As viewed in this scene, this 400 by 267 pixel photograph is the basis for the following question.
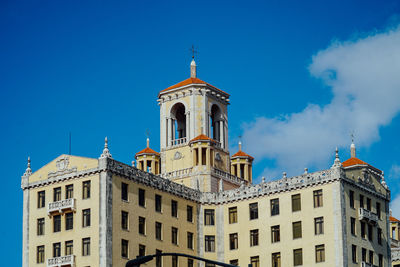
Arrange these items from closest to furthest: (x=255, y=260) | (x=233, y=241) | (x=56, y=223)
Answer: (x=56, y=223) → (x=255, y=260) → (x=233, y=241)

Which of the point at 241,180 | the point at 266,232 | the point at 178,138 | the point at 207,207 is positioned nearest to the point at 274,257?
the point at 266,232

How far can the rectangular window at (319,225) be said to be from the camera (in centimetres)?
9594

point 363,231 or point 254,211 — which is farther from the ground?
point 254,211

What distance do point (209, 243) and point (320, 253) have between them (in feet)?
50.2

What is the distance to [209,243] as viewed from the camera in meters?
104

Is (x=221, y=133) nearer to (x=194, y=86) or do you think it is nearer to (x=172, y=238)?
(x=194, y=86)

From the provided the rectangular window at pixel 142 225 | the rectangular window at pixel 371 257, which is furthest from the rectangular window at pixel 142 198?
the rectangular window at pixel 371 257

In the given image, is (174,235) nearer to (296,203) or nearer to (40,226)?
(296,203)

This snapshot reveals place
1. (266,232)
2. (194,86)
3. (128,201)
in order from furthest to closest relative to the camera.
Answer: (194,86) → (266,232) → (128,201)

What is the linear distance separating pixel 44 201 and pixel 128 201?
1035 centimetres

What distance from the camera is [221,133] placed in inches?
4648

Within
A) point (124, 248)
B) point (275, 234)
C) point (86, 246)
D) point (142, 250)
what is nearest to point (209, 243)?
point (275, 234)

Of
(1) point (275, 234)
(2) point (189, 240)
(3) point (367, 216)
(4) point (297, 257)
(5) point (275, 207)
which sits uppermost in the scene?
(5) point (275, 207)

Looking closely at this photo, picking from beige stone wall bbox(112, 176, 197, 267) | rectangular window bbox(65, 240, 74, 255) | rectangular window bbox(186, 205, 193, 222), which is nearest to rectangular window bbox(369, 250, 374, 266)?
beige stone wall bbox(112, 176, 197, 267)
